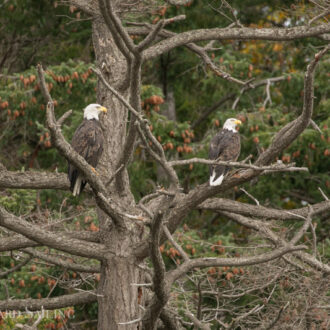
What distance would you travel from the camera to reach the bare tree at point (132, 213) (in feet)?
23.9

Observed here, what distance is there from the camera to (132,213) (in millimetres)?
8641

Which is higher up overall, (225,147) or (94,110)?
(94,110)

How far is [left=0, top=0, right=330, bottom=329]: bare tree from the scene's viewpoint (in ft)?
23.9

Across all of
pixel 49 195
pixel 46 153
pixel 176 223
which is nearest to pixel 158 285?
pixel 176 223

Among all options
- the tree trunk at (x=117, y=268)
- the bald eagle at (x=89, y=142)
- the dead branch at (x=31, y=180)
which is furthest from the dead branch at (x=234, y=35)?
the dead branch at (x=31, y=180)

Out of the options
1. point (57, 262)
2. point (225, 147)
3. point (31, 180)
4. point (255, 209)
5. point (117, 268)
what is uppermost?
point (31, 180)

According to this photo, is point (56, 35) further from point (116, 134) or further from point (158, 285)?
point (158, 285)

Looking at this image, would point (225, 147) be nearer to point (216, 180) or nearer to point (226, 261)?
point (216, 180)

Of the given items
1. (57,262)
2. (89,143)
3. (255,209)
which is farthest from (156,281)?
(255,209)

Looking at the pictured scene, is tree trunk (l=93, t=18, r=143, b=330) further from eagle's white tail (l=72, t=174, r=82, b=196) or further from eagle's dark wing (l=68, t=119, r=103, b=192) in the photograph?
eagle's white tail (l=72, t=174, r=82, b=196)

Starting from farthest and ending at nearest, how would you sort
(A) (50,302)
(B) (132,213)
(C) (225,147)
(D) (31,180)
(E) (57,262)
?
(C) (225,147) < (A) (50,302) < (E) (57,262) < (B) (132,213) < (D) (31,180)

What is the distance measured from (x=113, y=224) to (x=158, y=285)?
A: 178 centimetres

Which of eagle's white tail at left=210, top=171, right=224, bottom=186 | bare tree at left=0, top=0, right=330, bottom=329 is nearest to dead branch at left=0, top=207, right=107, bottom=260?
bare tree at left=0, top=0, right=330, bottom=329

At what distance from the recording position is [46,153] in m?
14.2
